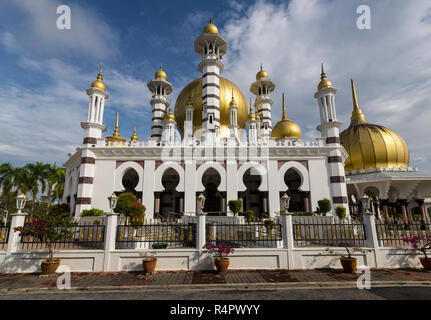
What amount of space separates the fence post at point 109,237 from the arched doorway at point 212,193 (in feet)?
47.4

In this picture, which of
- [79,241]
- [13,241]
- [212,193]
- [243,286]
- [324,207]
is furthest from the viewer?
[212,193]

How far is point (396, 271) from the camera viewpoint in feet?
29.4

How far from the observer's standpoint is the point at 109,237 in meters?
9.34

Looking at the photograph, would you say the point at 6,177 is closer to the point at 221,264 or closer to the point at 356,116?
the point at 221,264

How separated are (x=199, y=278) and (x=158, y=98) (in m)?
27.9

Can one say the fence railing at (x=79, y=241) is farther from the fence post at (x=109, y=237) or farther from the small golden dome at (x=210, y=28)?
the small golden dome at (x=210, y=28)

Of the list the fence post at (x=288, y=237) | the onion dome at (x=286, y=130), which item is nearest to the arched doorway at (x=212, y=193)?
the onion dome at (x=286, y=130)

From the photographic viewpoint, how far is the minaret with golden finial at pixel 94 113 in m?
19.7

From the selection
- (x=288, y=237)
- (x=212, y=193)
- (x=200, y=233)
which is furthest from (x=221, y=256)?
(x=212, y=193)

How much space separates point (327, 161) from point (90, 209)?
20.1m
